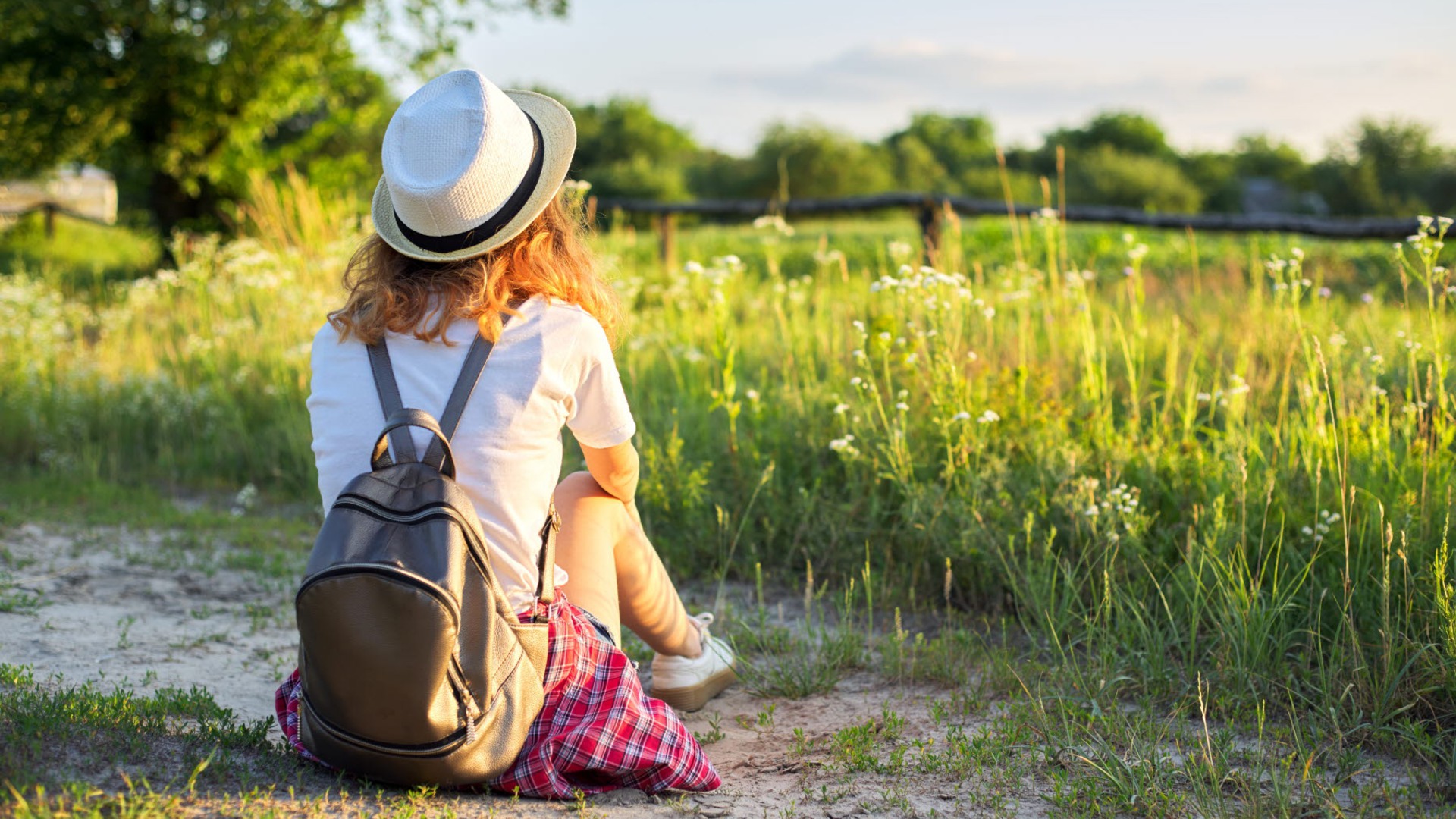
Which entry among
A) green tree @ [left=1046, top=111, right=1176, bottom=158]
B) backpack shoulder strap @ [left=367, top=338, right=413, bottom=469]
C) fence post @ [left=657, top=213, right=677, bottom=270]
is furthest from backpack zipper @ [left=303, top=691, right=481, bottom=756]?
green tree @ [left=1046, top=111, right=1176, bottom=158]

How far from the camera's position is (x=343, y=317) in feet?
7.22

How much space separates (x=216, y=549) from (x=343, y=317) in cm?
290

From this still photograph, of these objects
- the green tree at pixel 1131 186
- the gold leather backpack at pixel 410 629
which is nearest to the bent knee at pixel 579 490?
the gold leather backpack at pixel 410 629

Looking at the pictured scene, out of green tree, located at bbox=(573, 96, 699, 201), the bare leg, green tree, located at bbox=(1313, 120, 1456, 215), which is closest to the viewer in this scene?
the bare leg

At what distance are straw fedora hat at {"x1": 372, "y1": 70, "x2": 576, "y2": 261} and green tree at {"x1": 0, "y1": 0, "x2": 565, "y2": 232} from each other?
12.4 metres

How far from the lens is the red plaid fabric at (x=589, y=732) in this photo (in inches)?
92.6

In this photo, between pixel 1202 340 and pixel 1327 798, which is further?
pixel 1202 340

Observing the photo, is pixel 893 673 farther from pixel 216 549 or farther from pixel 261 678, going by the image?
pixel 216 549

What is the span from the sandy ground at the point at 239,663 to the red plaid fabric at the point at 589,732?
0.05 meters

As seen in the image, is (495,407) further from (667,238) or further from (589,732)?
(667,238)

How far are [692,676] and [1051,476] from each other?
1552mm

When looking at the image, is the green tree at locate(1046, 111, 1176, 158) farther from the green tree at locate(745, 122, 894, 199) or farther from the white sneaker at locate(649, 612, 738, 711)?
the white sneaker at locate(649, 612, 738, 711)

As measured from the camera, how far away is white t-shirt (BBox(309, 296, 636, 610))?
2145 millimetres

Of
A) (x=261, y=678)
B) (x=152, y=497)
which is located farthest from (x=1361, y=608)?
(x=152, y=497)
